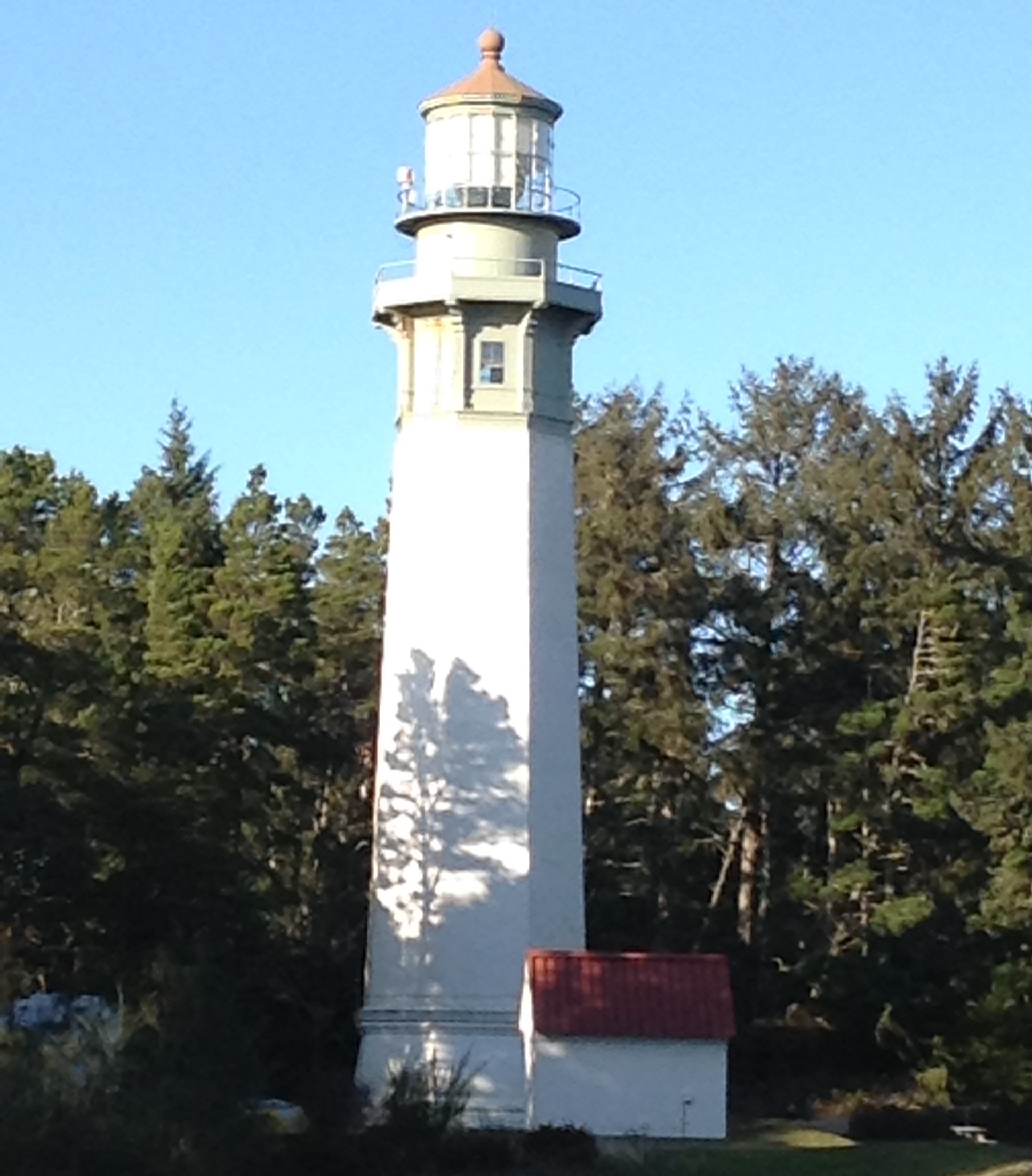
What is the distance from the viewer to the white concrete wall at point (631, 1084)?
36250 millimetres

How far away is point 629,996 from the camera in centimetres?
3694

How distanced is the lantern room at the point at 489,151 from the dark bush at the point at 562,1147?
1249 cm

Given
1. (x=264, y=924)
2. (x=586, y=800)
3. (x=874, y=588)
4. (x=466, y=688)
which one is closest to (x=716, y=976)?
(x=466, y=688)

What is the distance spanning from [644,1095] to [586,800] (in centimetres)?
1803

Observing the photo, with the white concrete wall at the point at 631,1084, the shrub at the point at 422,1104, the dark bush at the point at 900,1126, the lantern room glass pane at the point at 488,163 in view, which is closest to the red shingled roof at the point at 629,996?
the white concrete wall at the point at 631,1084

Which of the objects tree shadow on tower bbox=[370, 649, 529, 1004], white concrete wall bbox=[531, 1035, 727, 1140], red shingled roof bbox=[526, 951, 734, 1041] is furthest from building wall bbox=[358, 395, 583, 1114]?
white concrete wall bbox=[531, 1035, 727, 1140]

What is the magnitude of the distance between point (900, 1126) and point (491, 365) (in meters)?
11.3

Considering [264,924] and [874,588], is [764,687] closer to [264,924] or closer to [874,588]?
[874,588]

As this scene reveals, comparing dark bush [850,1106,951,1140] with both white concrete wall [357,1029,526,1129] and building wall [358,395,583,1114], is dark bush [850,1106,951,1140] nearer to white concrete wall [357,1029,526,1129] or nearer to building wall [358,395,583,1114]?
white concrete wall [357,1029,526,1129]

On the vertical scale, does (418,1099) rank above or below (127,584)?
below

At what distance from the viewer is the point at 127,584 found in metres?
58.2

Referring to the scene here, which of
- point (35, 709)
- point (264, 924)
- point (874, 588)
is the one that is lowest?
point (264, 924)

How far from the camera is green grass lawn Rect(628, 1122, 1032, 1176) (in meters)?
32.1

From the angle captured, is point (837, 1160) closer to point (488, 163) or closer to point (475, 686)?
point (475, 686)
